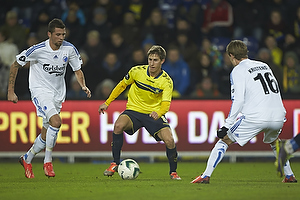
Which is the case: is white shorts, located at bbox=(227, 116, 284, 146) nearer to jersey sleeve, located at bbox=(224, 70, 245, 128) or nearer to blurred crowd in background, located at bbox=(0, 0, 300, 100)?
jersey sleeve, located at bbox=(224, 70, 245, 128)

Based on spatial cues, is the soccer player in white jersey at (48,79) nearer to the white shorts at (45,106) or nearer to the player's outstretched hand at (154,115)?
the white shorts at (45,106)

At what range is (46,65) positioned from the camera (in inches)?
359

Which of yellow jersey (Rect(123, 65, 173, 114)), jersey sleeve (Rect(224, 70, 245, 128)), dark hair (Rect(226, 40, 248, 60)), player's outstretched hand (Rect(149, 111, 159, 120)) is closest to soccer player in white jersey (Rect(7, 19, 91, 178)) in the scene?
yellow jersey (Rect(123, 65, 173, 114))

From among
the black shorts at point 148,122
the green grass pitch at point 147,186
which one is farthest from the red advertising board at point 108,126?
the black shorts at point 148,122

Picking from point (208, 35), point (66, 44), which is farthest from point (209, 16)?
point (66, 44)

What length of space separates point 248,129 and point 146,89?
6.66 feet

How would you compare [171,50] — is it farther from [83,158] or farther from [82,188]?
[82,188]

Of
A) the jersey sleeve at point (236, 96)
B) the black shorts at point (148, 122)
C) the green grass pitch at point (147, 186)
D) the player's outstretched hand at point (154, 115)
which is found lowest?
the green grass pitch at point (147, 186)

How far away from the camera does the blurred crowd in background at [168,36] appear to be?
13766 mm

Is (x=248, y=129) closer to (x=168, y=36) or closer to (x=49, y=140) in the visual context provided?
(x=49, y=140)

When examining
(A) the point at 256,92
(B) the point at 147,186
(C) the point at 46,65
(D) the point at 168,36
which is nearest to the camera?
(A) the point at 256,92

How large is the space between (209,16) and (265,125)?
789 cm

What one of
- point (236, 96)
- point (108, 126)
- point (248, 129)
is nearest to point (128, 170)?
point (248, 129)

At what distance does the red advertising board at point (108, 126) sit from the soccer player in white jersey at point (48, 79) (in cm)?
318
